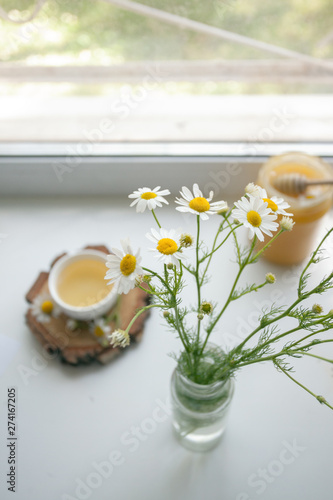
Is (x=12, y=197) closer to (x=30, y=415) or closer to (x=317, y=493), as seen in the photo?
(x=30, y=415)

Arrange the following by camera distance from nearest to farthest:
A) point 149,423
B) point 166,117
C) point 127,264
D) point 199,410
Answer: point 127,264 < point 199,410 < point 149,423 < point 166,117

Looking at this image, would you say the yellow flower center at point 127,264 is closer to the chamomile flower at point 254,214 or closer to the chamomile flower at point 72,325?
the chamomile flower at point 254,214

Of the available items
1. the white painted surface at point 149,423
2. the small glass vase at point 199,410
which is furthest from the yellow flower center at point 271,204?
the white painted surface at point 149,423

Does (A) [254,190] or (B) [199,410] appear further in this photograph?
(B) [199,410]

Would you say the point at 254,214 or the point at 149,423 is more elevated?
the point at 254,214

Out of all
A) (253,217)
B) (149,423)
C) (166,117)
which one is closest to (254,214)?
(253,217)

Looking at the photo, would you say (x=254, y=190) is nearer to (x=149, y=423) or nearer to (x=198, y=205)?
(x=198, y=205)

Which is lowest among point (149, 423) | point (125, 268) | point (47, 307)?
point (149, 423)
